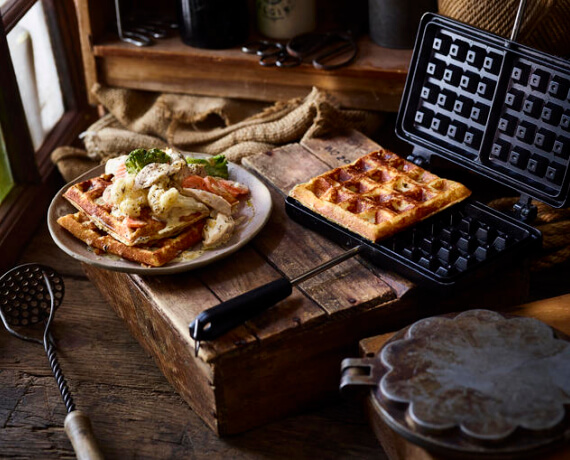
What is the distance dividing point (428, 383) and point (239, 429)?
1.64 feet

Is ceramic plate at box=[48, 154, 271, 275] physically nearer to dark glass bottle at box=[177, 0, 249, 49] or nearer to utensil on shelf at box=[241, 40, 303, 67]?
utensil on shelf at box=[241, 40, 303, 67]

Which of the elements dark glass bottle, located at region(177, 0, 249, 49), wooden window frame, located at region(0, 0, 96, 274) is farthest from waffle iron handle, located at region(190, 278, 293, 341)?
dark glass bottle, located at region(177, 0, 249, 49)

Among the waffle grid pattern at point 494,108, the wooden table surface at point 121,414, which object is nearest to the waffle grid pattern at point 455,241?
the waffle grid pattern at point 494,108

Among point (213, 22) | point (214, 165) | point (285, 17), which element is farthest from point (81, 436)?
point (285, 17)

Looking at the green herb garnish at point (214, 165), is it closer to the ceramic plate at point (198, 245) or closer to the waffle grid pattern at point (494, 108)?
the ceramic plate at point (198, 245)

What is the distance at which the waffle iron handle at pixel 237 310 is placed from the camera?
1470mm

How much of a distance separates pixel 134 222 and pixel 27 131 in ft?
2.54

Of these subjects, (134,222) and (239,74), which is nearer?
(134,222)

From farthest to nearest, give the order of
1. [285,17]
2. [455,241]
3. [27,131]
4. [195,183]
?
[285,17] → [27,131] → [195,183] → [455,241]

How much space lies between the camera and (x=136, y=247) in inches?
66.2

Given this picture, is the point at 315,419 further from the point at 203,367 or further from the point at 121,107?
the point at 121,107

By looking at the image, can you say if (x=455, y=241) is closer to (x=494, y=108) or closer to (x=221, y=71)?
(x=494, y=108)

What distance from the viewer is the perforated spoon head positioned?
6.08 feet

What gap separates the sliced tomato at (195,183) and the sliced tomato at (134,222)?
15 centimetres
